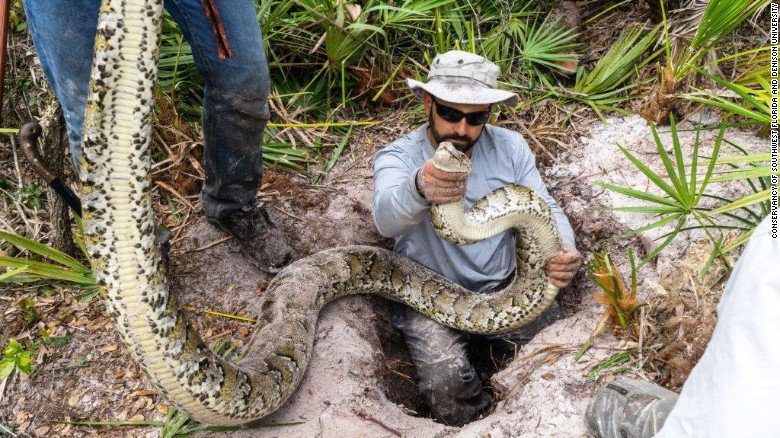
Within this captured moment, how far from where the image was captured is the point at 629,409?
2.66m

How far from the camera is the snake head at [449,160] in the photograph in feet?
9.25

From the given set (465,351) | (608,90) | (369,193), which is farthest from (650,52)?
(465,351)

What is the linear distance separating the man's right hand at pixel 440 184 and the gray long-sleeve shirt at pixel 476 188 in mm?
745

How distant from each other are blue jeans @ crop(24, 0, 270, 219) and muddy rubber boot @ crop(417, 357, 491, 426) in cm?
169

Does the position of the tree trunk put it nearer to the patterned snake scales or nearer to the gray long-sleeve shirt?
the gray long-sleeve shirt

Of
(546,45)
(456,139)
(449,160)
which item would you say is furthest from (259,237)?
(546,45)

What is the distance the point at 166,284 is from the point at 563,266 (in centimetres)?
229

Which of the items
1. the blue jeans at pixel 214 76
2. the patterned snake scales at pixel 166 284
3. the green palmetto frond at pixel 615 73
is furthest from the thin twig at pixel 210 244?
the green palmetto frond at pixel 615 73

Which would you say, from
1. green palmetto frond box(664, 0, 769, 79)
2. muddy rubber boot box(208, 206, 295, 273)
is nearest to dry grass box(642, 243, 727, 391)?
green palmetto frond box(664, 0, 769, 79)

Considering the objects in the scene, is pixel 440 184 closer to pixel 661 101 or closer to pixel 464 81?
pixel 464 81

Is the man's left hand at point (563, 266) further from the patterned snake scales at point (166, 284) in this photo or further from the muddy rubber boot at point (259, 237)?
the muddy rubber boot at point (259, 237)

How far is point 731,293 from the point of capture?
165 cm

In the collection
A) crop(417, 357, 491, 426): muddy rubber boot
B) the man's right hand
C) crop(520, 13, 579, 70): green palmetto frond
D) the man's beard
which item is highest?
the man's right hand

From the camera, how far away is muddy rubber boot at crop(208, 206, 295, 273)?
4.21 meters
